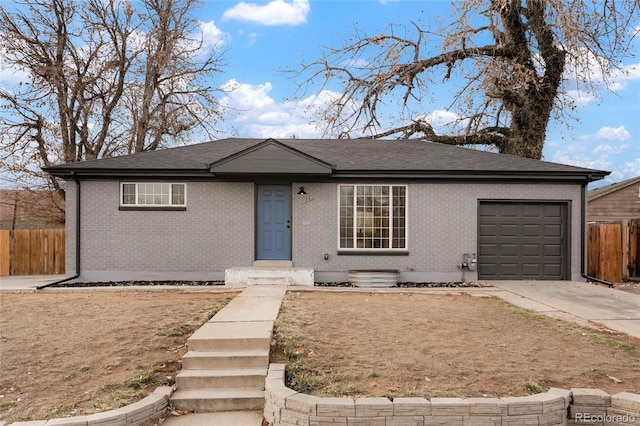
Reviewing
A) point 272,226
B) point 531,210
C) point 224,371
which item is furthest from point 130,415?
point 531,210

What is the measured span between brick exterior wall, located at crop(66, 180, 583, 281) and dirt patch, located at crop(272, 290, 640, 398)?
3.61m

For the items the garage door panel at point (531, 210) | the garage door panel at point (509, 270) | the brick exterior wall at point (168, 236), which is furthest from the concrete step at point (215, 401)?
the garage door panel at point (531, 210)

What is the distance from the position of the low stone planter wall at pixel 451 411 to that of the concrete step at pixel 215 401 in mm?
391

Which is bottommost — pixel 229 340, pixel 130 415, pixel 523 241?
pixel 130 415

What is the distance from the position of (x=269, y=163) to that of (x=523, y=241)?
23.8ft

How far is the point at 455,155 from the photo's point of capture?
12.5 metres

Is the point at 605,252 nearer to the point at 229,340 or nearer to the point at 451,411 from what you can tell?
the point at 451,411

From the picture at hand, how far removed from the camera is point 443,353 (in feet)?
16.5

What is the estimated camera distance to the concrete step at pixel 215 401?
4.14m

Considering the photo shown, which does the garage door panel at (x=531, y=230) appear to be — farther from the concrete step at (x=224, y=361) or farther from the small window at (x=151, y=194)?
the small window at (x=151, y=194)

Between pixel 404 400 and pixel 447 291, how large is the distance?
650 cm

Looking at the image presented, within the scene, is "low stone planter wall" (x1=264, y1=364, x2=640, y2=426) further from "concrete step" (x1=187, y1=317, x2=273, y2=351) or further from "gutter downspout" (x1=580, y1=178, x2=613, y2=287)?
"gutter downspout" (x1=580, y1=178, x2=613, y2=287)

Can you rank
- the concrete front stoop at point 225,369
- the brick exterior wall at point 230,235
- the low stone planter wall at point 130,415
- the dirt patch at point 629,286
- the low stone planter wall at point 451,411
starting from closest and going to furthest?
the low stone planter wall at point 130,415 → the low stone planter wall at point 451,411 → the concrete front stoop at point 225,369 → the dirt patch at point 629,286 → the brick exterior wall at point 230,235

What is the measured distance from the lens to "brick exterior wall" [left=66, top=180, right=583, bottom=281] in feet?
36.7
